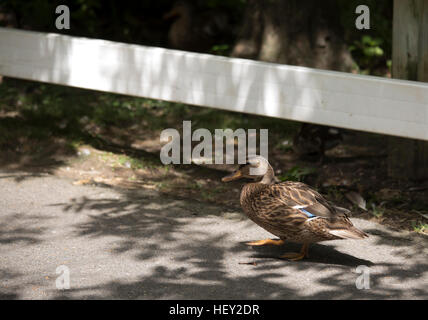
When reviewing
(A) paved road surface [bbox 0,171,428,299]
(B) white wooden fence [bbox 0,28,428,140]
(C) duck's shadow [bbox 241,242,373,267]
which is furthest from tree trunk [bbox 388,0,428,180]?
(C) duck's shadow [bbox 241,242,373,267]

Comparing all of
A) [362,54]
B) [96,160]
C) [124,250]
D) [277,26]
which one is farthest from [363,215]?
[362,54]

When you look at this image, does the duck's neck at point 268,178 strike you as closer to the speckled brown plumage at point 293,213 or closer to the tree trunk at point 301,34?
the speckled brown plumage at point 293,213

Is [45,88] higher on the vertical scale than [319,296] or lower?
higher

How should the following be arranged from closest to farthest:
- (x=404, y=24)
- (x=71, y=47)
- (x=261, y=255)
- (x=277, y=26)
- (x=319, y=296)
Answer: (x=319, y=296) → (x=261, y=255) → (x=404, y=24) → (x=71, y=47) → (x=277, y=26)

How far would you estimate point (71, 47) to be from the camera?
24.9 feet

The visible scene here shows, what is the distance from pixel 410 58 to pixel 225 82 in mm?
1835

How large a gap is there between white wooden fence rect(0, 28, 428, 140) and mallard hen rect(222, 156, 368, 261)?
1.21 m

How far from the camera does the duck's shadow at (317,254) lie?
5332 millimetres

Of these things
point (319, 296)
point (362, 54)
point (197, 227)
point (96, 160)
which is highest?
point (362, 54)

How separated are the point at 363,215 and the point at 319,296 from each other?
188cm

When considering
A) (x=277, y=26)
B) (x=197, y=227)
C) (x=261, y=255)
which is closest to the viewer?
(x=261, y=255)

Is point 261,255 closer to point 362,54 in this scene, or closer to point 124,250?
point 124,250

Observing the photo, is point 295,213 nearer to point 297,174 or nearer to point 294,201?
point 294,201

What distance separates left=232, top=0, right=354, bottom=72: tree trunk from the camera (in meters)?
9.05
